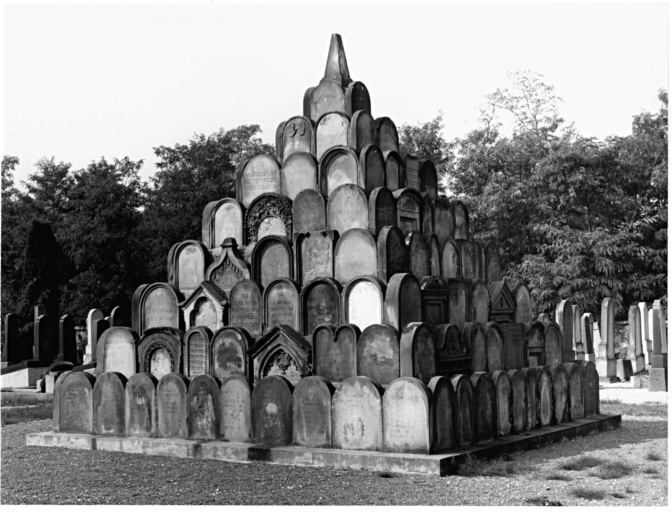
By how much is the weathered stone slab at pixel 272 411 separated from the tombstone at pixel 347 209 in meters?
2.49

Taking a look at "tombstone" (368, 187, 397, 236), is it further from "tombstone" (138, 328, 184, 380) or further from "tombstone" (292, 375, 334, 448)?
"tombstone" (138, 328, 184, 380)

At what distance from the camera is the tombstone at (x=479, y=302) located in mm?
13359

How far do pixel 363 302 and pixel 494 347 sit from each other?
2.16 metres

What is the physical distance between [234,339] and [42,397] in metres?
11.6

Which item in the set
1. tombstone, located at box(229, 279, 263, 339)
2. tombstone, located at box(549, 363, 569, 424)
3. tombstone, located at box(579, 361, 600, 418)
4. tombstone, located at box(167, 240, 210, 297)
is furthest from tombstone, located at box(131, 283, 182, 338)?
tombstone, located at box(579, 361, 600, 418)

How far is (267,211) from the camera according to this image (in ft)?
44.4

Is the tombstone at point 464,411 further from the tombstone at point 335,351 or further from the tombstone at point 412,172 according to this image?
the tombstone at point 412,172

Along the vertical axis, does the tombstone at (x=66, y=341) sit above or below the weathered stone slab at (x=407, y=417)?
above

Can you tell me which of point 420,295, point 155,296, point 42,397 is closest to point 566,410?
point 420,295

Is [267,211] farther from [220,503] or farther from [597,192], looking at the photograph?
[597,192]

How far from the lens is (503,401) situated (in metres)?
11.9

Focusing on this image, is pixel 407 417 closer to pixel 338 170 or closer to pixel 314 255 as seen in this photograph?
pixel 314 255

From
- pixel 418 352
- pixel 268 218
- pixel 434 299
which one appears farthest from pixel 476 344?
pixel 268 218

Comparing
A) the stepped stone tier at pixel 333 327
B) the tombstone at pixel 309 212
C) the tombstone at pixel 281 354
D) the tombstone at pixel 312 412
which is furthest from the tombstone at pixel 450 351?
the tombstone at pixel 309 212
